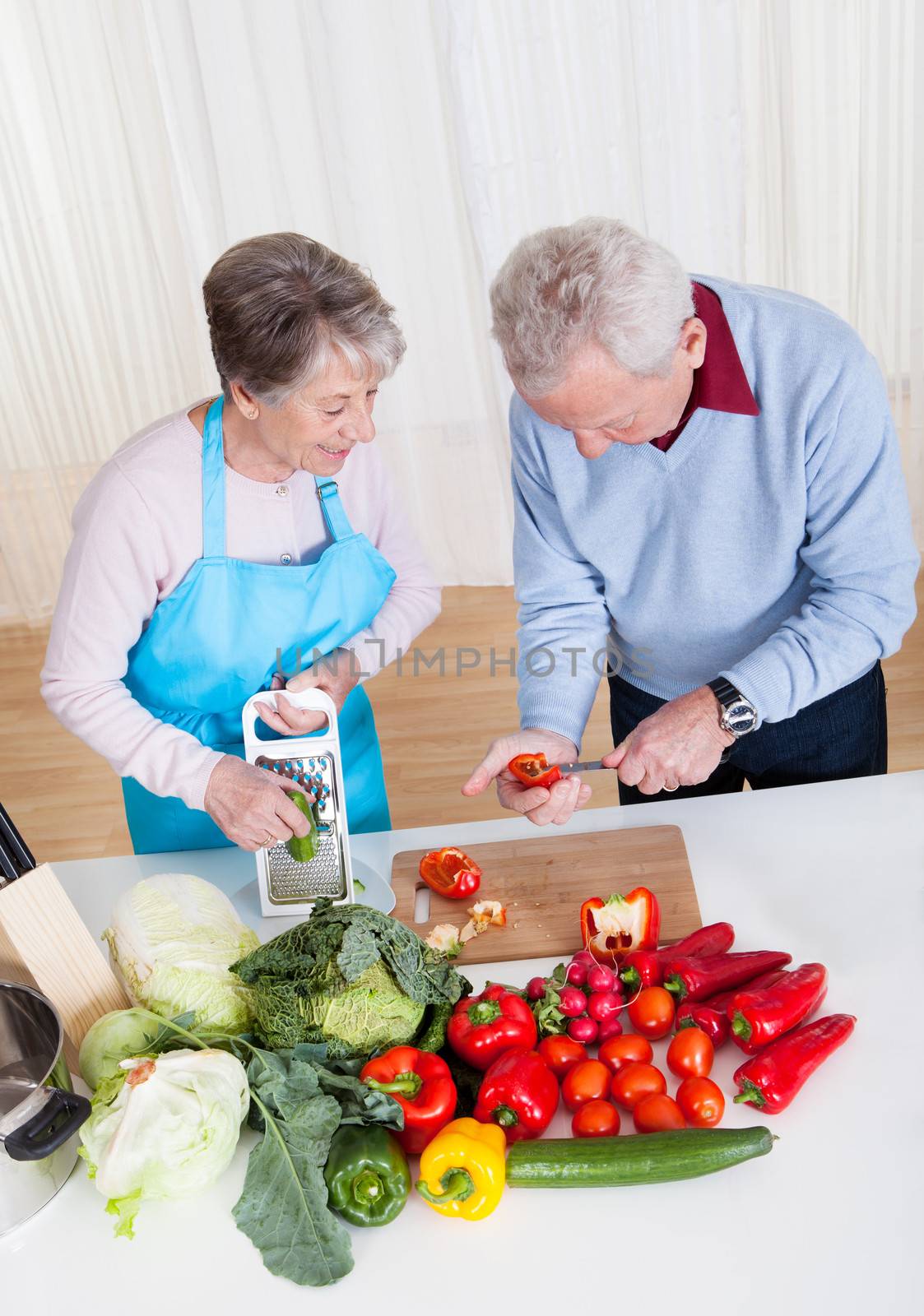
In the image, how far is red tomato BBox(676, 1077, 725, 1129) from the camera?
4.01 feet

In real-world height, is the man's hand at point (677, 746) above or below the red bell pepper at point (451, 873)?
above

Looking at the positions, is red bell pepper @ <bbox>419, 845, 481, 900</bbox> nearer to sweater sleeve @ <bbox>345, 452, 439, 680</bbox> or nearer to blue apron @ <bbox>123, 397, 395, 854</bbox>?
blue apron @ <bbox>123, 397, 395, 854</bbox>

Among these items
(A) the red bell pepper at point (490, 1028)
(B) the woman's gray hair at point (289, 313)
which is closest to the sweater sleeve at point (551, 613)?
(B) the woman's gray hair at point (289, 313)

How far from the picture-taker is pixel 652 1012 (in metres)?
1.36

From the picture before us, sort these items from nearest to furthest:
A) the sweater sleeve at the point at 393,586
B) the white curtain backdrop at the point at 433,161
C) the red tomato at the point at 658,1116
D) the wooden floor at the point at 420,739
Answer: the red tomato at the point at 658,1116, the sweater sleeve at the point at 393,586, the wooden floor at the point at 420,739, the white curtain backdrop at the point at 433,161

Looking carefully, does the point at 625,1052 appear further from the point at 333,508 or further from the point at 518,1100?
the point at 333,508

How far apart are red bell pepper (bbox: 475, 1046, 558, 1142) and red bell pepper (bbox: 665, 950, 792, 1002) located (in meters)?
0.22

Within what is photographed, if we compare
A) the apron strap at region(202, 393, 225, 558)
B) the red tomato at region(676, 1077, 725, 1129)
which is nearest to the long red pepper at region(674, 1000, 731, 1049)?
the red tomato at region(676, 1077, 725, 1129)

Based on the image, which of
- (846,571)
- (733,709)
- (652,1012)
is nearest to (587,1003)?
(652,1012)

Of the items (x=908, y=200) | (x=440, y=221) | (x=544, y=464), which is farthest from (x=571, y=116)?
(x=544, y=464)

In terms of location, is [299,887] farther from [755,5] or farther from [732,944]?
[755,5]

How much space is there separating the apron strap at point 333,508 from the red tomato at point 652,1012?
913mm

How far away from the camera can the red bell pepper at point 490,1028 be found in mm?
1313

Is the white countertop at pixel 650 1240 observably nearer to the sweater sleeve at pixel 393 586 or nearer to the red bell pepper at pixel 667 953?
the red bell pepper at pixel 667 953
